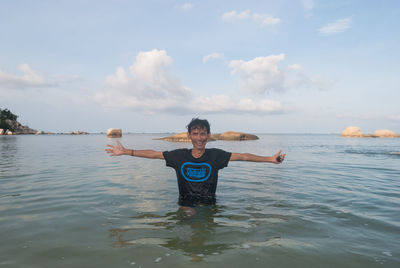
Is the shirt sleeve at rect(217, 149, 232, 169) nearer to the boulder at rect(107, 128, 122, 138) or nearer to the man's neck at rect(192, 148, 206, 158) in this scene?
the man's neck at rect(192, 148, 206, 158)

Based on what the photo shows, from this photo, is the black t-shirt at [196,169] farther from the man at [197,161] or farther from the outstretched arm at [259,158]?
the outstretched arm at [259,158]

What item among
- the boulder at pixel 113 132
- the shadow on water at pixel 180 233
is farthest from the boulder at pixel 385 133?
the shadow on water at pixel 180 233

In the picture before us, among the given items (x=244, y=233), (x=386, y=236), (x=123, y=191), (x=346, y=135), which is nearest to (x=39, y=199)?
(x=123, y=191)

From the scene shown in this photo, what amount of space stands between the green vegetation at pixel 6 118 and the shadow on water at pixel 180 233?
11197cm

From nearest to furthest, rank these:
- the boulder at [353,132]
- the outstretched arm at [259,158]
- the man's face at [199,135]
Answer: the man's face at [199,135] → the outstretched arm at [259,158] → the boulder at [353,132]

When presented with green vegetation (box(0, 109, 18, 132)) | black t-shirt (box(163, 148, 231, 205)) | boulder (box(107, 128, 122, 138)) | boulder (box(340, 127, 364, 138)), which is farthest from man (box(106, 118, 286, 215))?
green vegetation (box(0, 109, 18, 132))

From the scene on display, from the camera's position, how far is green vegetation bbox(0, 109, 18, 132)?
293ft

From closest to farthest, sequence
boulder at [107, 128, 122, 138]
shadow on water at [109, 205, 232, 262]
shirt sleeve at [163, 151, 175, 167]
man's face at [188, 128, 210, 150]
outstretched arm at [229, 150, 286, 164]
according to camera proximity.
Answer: shadow on water at [109, 205, 232, 262] < man's face at [188, 128, 210, 150] < outstretched arm at [229, 150, 286, 164] < shirt sleeve at [163, 151, 175, 167] < boulder at [107, 128, 122, 138]

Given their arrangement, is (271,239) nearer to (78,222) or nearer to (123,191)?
(78,222)

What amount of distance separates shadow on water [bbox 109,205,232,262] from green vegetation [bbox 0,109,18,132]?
112 meters

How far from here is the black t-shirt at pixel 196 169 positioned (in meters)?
5.10

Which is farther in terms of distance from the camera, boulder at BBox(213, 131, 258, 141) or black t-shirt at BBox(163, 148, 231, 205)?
boulder at BBox(213, 131, 258, 141)

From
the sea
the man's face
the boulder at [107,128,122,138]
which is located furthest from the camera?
the boulder at [107,128,122,138]

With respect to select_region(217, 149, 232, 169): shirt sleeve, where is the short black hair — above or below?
above
